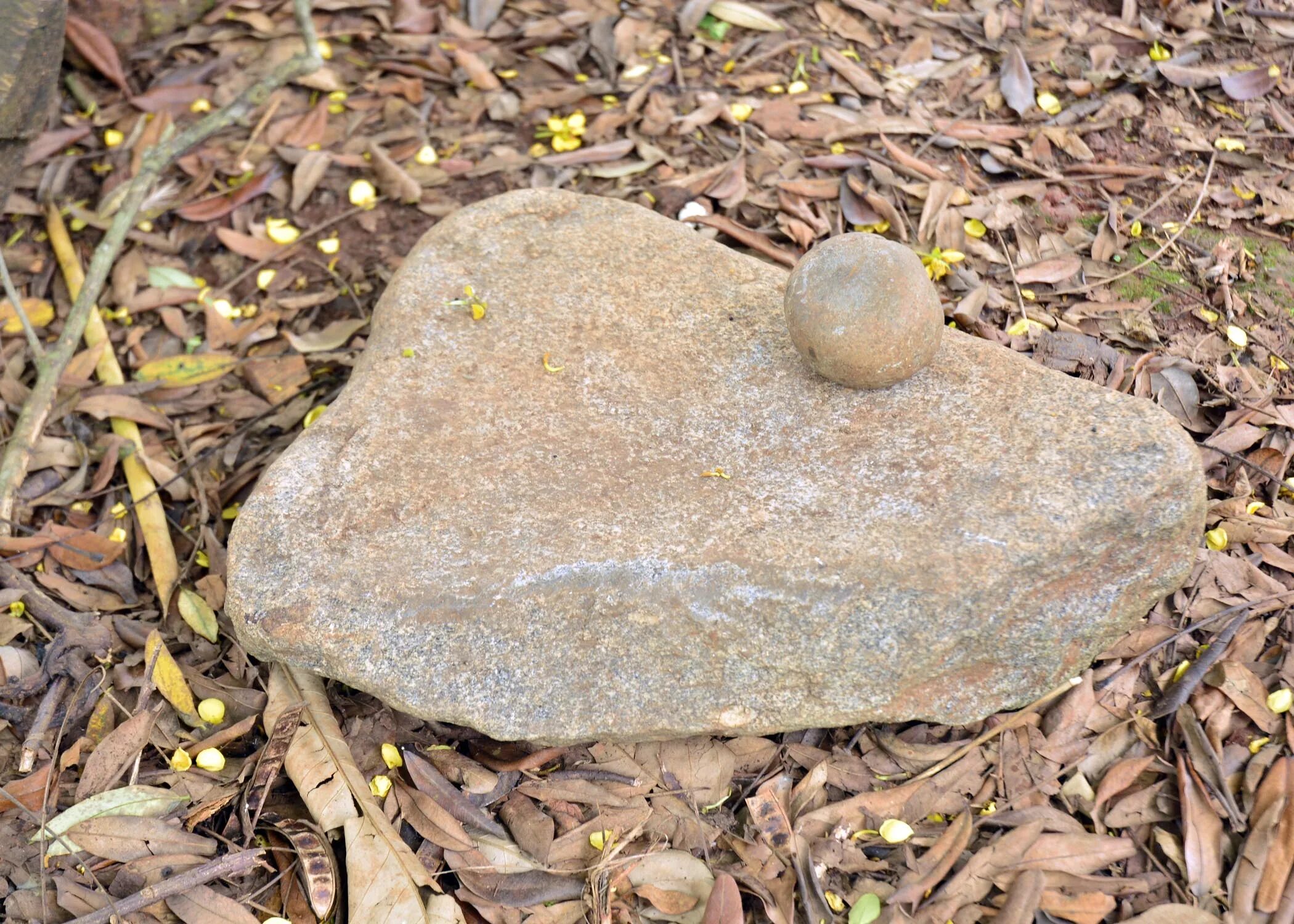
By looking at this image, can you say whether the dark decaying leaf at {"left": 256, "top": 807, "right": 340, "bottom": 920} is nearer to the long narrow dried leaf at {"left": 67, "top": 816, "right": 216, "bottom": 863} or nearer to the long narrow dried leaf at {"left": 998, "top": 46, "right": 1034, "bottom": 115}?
the long narrow dried leaf at {"left": 67, "top": 816, "right": 216, "bottom": 863}

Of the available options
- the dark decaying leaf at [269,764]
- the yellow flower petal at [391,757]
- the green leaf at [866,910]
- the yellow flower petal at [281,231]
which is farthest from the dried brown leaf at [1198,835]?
the yellow flower petal at [281,231]

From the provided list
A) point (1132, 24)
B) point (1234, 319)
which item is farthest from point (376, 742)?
point (1132, 24)

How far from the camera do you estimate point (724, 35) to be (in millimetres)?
4297

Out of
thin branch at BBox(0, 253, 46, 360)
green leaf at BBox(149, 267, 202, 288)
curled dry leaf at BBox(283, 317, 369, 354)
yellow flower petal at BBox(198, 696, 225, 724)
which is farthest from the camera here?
green leaf at BBox(149, 267, 202, 288)

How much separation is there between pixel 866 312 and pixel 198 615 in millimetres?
1963

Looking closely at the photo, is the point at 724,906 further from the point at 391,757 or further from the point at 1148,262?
the point at 1148,262

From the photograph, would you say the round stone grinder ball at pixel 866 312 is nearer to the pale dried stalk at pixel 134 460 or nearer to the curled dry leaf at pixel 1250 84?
the pale dried stalk at pixel 134 460

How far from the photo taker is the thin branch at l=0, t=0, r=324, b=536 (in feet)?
10.6

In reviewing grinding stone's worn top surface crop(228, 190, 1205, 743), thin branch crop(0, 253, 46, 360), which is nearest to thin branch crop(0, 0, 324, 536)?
thin branch crop(0, 253, 46, 360)

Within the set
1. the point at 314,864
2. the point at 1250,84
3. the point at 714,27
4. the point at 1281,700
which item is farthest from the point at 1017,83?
the point at 314,864

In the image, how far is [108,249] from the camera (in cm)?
361

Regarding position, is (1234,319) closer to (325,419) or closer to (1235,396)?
(1235,396)

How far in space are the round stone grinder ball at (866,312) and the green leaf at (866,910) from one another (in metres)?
1.21

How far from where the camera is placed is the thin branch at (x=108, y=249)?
324 cm
